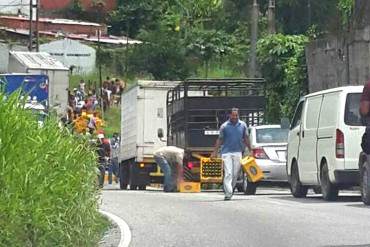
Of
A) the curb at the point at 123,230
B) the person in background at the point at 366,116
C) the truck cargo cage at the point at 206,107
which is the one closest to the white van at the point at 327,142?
the person in background at the point at 366,116

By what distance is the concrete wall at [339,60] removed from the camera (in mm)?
28609

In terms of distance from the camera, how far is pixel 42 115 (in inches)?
495

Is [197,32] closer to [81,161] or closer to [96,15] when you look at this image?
[96,15]

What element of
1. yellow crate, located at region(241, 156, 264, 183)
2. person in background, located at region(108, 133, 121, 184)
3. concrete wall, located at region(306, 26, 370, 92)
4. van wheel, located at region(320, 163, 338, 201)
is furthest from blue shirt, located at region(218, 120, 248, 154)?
person in background, located at region(108, 133, 121, 184)

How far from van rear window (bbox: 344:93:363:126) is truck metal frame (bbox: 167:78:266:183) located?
28.5ft

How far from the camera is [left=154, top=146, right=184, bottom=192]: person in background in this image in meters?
26.5

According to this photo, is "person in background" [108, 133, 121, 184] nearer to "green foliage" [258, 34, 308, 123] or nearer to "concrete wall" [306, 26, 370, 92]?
"green foliage" [258, 34, 308, 123]

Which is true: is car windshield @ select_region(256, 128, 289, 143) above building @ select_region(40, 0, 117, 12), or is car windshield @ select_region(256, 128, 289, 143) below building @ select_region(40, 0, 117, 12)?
below

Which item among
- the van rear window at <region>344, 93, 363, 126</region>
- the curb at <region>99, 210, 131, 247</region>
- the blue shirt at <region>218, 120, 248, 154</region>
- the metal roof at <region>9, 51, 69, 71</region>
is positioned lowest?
the curb at <region>99, 210, 131, 247</region>

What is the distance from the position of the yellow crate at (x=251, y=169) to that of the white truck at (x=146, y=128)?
24.0ft

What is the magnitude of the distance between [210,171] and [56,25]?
1639 inches

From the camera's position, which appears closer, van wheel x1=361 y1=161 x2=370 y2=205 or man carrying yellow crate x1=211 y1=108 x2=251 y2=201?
van wheel x1=361 y1=161 x2=370 y2=205

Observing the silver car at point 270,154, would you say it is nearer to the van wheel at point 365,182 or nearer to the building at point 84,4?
the van wheel at point 365,182

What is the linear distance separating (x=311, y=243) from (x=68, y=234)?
10.6 feet
